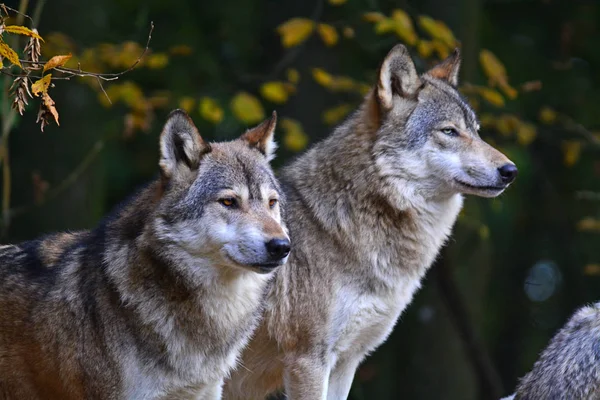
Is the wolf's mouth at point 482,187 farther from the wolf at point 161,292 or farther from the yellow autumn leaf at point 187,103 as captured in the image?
the yellow autumn leaf at point 187,103

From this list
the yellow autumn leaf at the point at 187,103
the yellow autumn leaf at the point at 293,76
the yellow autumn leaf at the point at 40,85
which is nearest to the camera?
the yellow autumn leaf at the point at 40,85

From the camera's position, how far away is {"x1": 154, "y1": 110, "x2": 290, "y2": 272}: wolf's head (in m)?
6.12

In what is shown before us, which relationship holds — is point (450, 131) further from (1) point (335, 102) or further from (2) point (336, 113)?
(1) point (335, 102)

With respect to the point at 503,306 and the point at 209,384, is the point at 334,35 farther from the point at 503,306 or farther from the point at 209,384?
the point at 503,306

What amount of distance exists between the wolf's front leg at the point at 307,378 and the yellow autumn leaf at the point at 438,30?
17.4 ft

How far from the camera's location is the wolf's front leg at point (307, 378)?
7.14 metres

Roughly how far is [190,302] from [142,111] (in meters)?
6.39

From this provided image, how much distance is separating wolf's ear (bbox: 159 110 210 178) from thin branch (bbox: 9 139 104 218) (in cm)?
386

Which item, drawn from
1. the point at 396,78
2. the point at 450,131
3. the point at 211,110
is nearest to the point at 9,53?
the point at 396,78

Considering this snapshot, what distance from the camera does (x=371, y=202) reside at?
25.0 feet

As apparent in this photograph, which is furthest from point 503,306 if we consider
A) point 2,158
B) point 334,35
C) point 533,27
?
point 2,158

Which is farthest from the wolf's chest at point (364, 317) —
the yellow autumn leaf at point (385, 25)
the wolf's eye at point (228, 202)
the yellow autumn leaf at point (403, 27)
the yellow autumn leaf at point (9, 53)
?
the yellow autumn leaf at point (403, 27)

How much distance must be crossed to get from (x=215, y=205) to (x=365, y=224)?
5.41ft

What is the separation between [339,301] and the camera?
23.9ft
